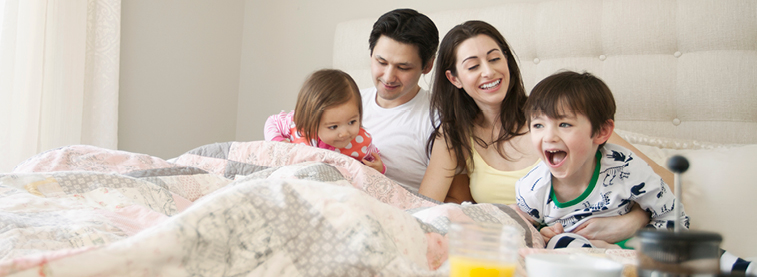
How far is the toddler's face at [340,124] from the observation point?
5.29 feet

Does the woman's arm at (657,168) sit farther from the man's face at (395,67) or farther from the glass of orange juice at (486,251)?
the glass of orange juice at (486,251)

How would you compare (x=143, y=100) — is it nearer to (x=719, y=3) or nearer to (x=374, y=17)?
(x=374, y=17)

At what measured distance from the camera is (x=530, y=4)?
6.44ft

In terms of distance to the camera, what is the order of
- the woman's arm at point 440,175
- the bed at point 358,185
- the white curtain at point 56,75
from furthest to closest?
the white curtain at point 56,75 < the woman's arm at point 440,175 < the bed at point 358,185

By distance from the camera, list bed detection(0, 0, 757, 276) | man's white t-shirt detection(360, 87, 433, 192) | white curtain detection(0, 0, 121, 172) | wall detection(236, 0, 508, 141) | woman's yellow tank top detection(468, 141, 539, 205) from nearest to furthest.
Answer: bed detection(0, 0, 757, 276), woman's yellow tank top detection(468, 141, 539, 205), man's white t-shirt detection(360, 87, 433, 192), white curtain detection(0, 0, 121, 172), wall detection(236, 0, 508, 141)

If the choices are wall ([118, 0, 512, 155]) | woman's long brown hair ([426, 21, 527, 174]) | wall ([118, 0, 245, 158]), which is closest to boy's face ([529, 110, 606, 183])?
woman's long brown hair ([426, 21, 527, 174])

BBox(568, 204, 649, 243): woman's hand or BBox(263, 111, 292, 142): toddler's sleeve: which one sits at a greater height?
BBox(263, 111, 292, 142): toddler's sleeve

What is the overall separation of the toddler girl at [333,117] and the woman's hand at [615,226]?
0.72 meters

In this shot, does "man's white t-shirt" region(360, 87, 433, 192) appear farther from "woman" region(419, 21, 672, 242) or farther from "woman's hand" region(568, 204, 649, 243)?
"woman's hand" region(568, 204, 649, 243)

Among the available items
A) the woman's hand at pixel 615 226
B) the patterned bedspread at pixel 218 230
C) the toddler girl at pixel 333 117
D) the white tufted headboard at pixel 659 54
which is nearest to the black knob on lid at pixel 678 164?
the patterned bedspread at pixel 218 230

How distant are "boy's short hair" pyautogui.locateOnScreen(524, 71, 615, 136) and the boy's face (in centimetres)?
1

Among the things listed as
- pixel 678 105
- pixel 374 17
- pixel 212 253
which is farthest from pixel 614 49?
pixel 212 253

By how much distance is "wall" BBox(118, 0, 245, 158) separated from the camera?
2.45 metres

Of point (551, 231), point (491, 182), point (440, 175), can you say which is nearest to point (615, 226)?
point (551, 231)
